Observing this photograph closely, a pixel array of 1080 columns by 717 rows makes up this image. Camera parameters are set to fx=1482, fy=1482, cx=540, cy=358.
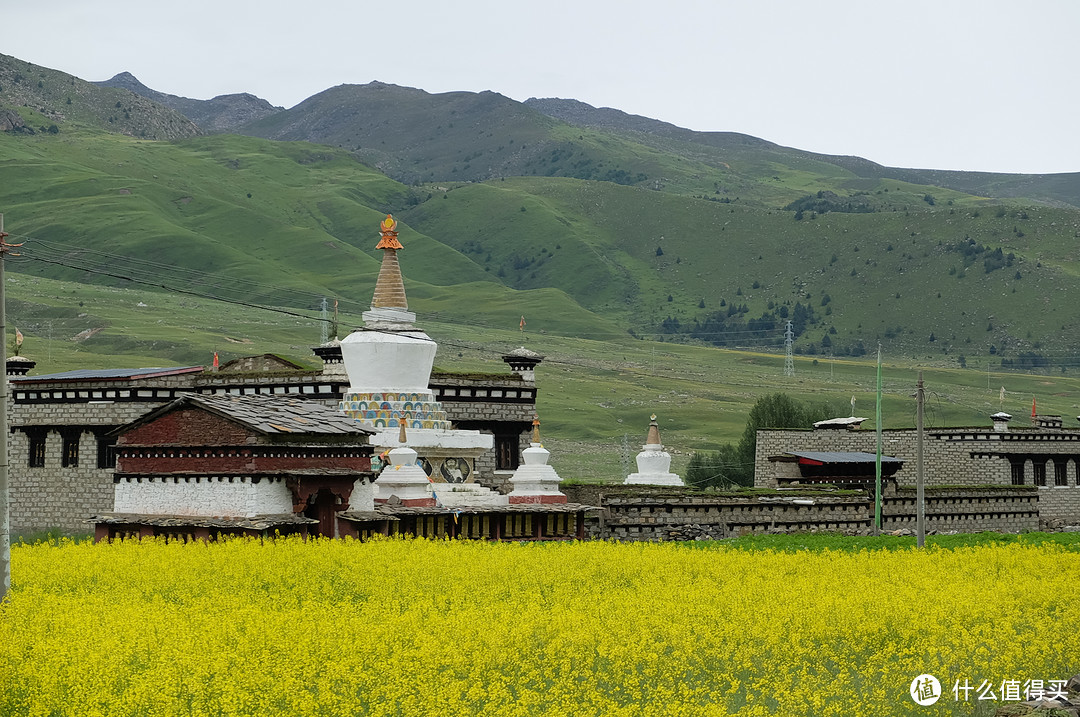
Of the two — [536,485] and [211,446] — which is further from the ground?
[211,446]

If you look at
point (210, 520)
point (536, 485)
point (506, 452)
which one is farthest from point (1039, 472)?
point (210, 520)

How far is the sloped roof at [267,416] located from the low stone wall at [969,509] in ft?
74.2

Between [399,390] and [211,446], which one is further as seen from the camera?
[399,390]

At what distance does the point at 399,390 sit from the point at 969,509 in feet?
78.3

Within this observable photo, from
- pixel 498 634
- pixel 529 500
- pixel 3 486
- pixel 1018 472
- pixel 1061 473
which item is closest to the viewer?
pixel 498 634

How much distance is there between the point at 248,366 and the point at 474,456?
48.5ft

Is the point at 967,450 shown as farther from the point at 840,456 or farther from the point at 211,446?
the point at 211,446

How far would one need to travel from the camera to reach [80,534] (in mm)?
46000

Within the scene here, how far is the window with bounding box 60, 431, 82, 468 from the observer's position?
47.2 m

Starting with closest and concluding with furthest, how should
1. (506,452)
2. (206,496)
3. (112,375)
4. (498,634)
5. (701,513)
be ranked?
(498,634) < (206,496) < (701,513) < (112,375) < (506,452)

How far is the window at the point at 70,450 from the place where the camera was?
47.2 m

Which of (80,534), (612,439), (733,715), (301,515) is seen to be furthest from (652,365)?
(733,715)

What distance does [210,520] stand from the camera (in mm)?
32719

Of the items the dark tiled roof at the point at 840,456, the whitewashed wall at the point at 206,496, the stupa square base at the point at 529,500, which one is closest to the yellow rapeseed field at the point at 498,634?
the whitewashed wall at the point at 206,496
